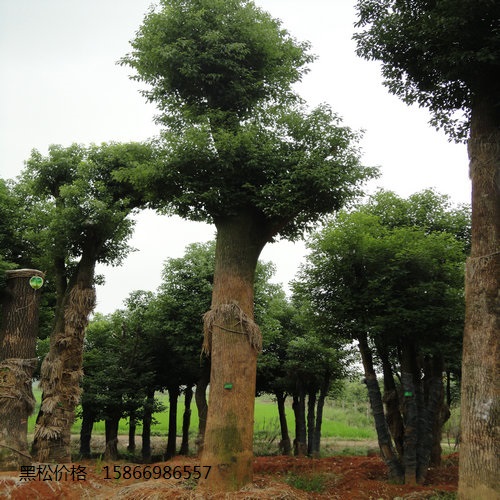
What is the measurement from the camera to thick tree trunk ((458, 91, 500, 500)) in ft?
22.2

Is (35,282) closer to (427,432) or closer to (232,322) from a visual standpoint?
(232,322)

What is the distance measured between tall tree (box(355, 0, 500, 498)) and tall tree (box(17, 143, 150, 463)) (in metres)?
6.68

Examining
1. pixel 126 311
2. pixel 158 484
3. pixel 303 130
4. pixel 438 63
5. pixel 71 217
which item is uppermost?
pixel 438 63

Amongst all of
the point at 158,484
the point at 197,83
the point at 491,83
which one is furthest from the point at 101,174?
the point at 491,83

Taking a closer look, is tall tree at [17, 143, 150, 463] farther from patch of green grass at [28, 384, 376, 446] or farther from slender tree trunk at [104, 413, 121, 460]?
patch of green grass at [28, 384, 376, 446]

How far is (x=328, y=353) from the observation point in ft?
61.4

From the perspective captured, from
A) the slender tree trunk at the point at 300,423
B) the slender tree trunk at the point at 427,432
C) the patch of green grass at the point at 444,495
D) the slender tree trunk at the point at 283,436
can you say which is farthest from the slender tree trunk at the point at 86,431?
the patch of green grass at the point at 444,495

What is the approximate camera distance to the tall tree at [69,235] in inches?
482

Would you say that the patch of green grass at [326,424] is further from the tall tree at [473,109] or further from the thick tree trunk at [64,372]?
the tall tree at [473,109]

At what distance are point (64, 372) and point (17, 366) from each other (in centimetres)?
294

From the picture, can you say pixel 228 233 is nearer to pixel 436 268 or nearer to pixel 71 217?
pixel 436 268

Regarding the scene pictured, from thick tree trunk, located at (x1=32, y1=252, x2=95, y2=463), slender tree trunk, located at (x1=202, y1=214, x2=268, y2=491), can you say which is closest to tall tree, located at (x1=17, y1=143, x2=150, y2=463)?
thick tree trunk, located at (x1=32, y1=252, x2=95, y2=463)

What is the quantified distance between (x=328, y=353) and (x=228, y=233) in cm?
1101

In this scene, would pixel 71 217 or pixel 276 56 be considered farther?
pixel 71 217
